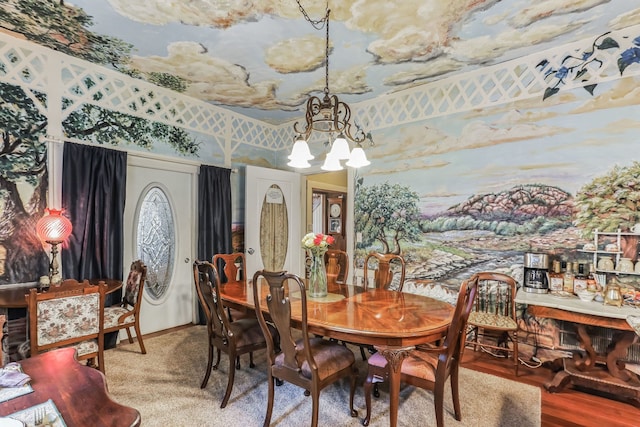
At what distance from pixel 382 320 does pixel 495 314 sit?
1819mm

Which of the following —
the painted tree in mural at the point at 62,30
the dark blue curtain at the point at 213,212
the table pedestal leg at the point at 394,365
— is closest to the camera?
the table pedestal leg at the point at 394,365

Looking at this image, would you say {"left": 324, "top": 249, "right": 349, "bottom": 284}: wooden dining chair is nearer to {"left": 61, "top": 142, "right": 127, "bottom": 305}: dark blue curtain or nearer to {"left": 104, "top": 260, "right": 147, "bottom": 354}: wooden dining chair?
{"left": 104, "top": 260, "right": 147, "bottom": 354}: wooden dining chair

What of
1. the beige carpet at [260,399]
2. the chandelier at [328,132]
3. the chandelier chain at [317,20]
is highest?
the chandelier chain at [317,20]

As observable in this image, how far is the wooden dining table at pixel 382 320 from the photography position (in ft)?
6.07

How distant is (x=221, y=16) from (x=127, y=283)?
2.68m

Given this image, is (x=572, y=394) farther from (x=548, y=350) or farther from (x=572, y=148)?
(x=572, y=148)

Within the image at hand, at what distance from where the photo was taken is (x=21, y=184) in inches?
113

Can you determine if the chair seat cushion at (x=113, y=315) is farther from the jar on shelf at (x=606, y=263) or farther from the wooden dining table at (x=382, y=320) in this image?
the jar on shelf at (x=606, y=263)

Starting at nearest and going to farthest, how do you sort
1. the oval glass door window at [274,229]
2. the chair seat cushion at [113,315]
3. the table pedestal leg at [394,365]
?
the table pedestal leg at [394,365]
the chair seat cushion at [113,315]
the oval glass door window at [274,229]

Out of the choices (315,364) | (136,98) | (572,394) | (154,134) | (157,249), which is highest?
(136,98)

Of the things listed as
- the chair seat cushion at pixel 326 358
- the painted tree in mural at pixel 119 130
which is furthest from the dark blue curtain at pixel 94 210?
the chair seat cushion at pixel 326 358

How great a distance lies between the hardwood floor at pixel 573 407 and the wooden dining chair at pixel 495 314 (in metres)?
0.20

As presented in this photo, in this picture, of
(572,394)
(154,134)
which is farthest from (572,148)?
(154,134)

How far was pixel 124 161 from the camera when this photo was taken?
3.47 metres
